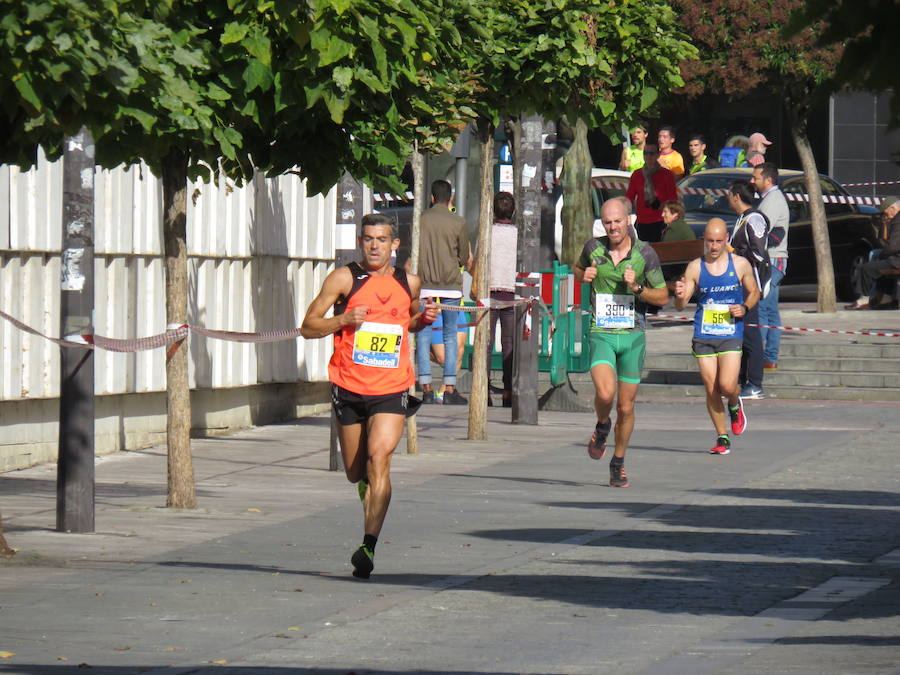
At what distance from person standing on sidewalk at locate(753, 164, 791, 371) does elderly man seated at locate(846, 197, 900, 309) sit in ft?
14.3

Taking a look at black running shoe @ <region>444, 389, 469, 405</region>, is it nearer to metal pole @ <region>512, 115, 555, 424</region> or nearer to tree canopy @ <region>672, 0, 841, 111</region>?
metal pole @ <region>512, 115, 555, 424</region>

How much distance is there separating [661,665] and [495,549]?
3.20 meters

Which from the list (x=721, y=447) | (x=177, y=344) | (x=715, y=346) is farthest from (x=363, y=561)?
(x=715, y=346)

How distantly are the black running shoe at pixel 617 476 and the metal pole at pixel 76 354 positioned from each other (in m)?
4.13

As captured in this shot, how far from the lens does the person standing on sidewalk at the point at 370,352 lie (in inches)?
392

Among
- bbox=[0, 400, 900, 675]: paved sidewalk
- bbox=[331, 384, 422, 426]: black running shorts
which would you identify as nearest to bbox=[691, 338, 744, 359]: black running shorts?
bbox=[0, 400, 900, 675]: paved sidewalk

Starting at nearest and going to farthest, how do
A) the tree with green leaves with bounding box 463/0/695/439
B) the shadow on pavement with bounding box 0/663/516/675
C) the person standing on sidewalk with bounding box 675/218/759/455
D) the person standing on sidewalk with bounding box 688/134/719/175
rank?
the shadow on pavement with bounding box 0/663/516/675 → the tree with green leaves with bounding box 463/0/695/439 → the person standing on sidewalk with bounding box 675/218/759/455 → the person standing on sidewalk with bounding box 688/134/719/175

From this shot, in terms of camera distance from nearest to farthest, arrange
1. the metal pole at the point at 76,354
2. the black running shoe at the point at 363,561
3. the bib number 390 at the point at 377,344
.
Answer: the black running shoe at the point at 363,561 → the bib number 390 at the point at 377,344 → the metal pole at the point at 76,354

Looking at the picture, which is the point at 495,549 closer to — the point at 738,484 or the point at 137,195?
the point at 738,484

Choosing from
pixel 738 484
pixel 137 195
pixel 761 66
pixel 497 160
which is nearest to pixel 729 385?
pixel 738 484

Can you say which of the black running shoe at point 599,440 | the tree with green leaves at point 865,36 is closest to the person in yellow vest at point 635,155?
the black running shoe at point 599,440

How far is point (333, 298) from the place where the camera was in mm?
10117

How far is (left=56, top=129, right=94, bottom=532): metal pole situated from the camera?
10781mm

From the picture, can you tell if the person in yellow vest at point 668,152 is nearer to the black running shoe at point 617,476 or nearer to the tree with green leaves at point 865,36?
the black running shoe at point 617,476
